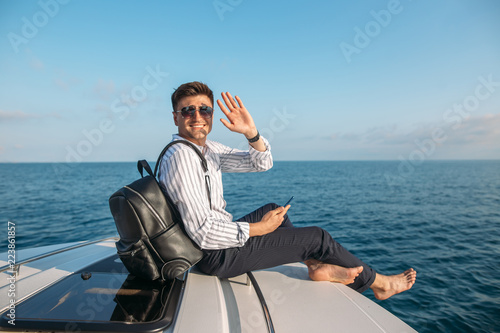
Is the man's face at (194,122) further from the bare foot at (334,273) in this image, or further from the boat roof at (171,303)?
the bare foot at (334,273)

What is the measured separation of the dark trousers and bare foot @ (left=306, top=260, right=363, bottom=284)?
0.04 meters

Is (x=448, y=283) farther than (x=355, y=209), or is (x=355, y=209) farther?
(x=355, y=209)

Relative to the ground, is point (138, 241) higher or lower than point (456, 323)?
higher

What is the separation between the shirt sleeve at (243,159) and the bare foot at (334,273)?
991 mm

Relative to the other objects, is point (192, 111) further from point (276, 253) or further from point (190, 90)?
point (276, 253)

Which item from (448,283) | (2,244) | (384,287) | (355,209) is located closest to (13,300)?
(384,287)

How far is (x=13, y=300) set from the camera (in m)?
1.57

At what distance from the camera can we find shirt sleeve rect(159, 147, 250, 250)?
1.87 meters

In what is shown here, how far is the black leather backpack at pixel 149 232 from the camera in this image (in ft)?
5.68

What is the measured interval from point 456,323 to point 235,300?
3732mm

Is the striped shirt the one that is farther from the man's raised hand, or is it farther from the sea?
the sea

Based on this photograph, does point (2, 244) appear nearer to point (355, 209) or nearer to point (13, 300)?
point (13, 300)

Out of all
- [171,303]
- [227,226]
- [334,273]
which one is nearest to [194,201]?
[227,226]

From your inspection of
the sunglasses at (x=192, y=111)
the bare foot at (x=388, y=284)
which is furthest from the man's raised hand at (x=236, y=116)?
the bare foot at (x=388, y=284)
